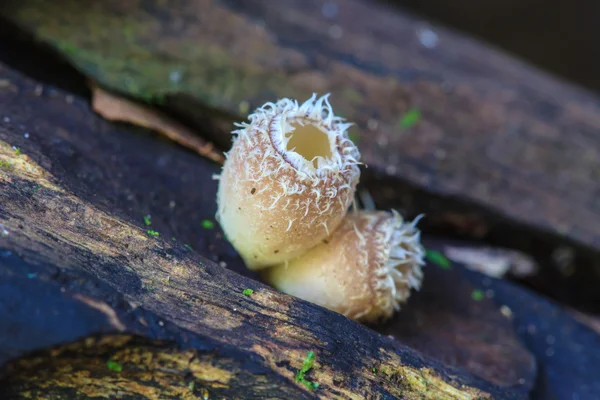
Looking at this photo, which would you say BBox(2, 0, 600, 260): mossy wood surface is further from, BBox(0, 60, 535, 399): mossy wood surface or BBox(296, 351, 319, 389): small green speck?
BBox(296, 351, 319, 389): small green speck

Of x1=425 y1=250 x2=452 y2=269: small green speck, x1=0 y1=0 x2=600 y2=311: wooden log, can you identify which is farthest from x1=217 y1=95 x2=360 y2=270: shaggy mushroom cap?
x1=425 y1=250 x2=452 y2=269: small green speck

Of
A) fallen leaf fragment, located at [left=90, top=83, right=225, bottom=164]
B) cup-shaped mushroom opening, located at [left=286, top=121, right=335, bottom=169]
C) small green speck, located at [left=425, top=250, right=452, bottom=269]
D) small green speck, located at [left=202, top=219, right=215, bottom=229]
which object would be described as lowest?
small green speck, located at [left=202, top=219, right=215, bottom=229]

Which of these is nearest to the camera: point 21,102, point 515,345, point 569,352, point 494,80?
point 21,102

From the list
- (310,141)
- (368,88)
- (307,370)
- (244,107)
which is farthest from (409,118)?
(307,370)

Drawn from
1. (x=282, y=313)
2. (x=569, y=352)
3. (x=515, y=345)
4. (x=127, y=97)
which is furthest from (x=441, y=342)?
(x=127, y=97)

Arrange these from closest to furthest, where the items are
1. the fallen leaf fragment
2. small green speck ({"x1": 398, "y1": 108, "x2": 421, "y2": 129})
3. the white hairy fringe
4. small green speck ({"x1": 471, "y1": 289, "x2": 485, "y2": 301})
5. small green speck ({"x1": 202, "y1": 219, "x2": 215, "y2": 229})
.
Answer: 1. the white hairy fringe
2. small green speck ({"x1": 202, "y1": 219, "x2": 215, "y2": 229})
3. the fallen leaf fragment
4. small green speck ({"x1": 471, "y1": 289, "x2": 485, "y2": 301})
5. small green speck ({"x1": 398, "y1": 108, "x2": 421, "y2": 129})

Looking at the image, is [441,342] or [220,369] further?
[441,342]

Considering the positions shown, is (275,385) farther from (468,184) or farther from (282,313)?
(468,184)

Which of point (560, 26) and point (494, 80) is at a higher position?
point (560, 26)
